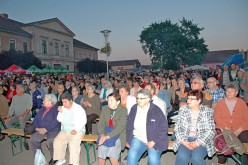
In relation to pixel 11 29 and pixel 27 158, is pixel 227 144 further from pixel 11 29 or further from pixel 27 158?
pixel 11 29

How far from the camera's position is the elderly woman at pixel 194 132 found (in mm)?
3715

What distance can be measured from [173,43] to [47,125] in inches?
1652

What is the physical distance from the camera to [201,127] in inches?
151

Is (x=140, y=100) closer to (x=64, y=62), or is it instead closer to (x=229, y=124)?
(x=229, y=124)

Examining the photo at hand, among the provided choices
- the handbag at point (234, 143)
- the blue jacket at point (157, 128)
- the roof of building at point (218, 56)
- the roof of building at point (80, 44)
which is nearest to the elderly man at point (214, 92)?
the handbag at point (234, 143)

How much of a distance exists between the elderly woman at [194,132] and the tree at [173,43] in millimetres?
39088

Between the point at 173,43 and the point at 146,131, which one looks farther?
the point at 173,43

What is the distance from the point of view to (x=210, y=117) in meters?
3.84

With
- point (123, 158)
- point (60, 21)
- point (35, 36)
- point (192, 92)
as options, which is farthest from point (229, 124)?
point (60, 21)

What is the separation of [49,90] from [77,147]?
6613 millimetres

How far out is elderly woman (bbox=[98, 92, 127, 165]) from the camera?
420 centimetres

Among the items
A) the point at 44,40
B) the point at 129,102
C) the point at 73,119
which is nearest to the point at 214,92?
the point at 129,102

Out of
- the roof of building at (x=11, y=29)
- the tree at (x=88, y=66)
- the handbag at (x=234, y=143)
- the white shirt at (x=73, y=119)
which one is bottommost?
the handbag at (x=234, y=143)

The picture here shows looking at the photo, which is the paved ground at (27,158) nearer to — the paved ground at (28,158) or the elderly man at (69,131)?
the paved ground at (28,158)
